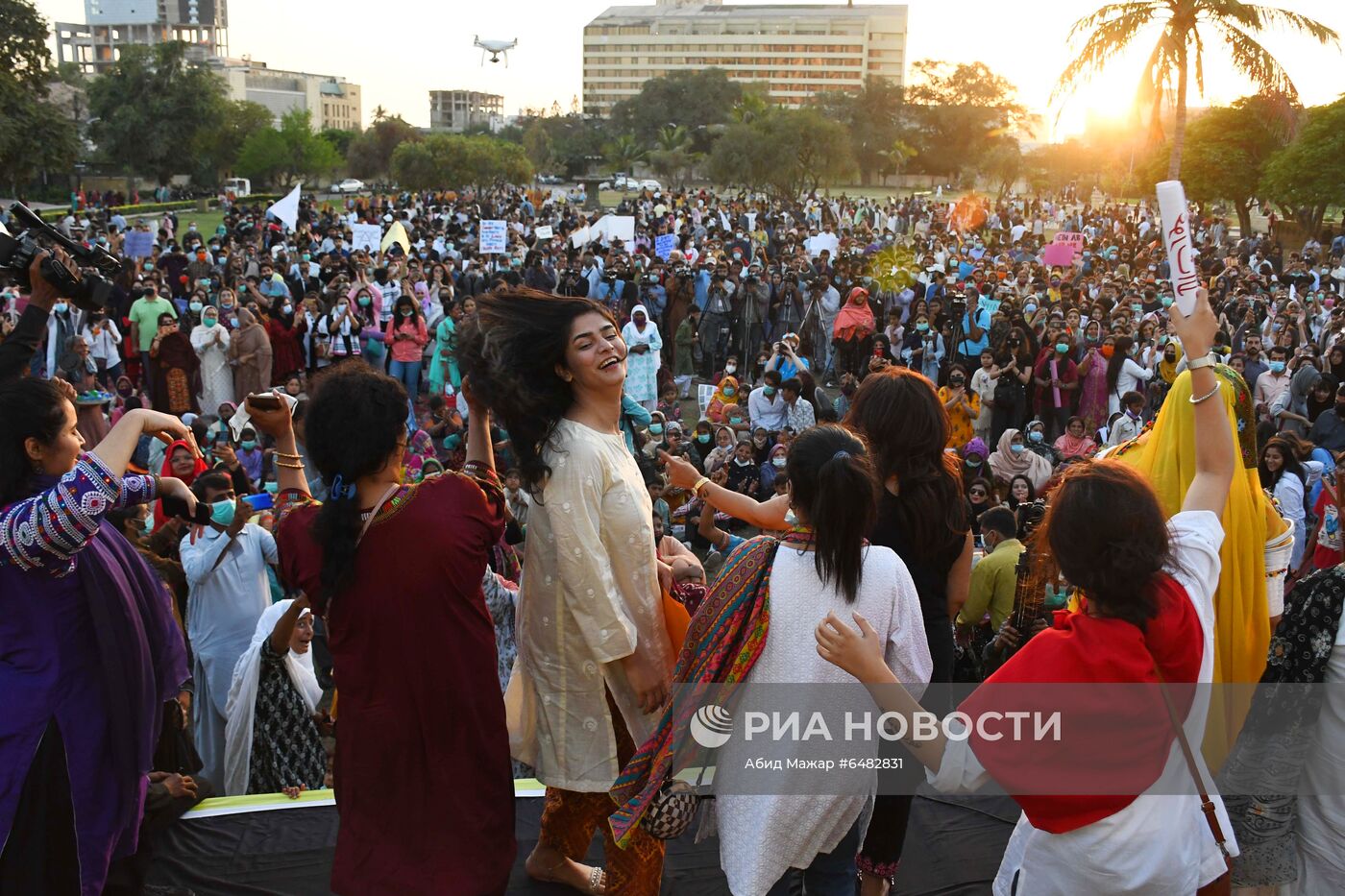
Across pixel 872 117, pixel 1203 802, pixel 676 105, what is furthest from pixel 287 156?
pixel 1203 802

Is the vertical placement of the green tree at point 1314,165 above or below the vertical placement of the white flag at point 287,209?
above

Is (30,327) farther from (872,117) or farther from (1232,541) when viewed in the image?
(872,117)

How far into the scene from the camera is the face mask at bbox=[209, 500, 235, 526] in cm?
449

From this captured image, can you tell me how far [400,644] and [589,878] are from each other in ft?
3.33

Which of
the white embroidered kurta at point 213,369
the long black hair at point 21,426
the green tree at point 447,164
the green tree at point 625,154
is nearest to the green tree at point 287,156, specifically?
the green tree at point 625,154

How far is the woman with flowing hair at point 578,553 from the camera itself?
2537 millimetres

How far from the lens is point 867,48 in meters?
111

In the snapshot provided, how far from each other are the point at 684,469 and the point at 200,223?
35.5 m

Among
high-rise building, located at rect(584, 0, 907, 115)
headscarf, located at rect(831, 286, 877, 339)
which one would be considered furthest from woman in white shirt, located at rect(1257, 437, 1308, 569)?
high-rise building, located at rect(584, 0, 907, 115)

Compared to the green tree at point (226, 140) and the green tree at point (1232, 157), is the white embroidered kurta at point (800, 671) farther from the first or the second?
the green tree at point (226, 140)

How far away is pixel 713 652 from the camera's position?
2389mm

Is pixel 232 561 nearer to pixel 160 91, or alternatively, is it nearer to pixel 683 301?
pixel 683 301

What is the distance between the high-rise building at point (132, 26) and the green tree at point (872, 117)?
80943mm

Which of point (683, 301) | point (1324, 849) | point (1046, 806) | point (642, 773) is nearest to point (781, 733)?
point (642, 773)
